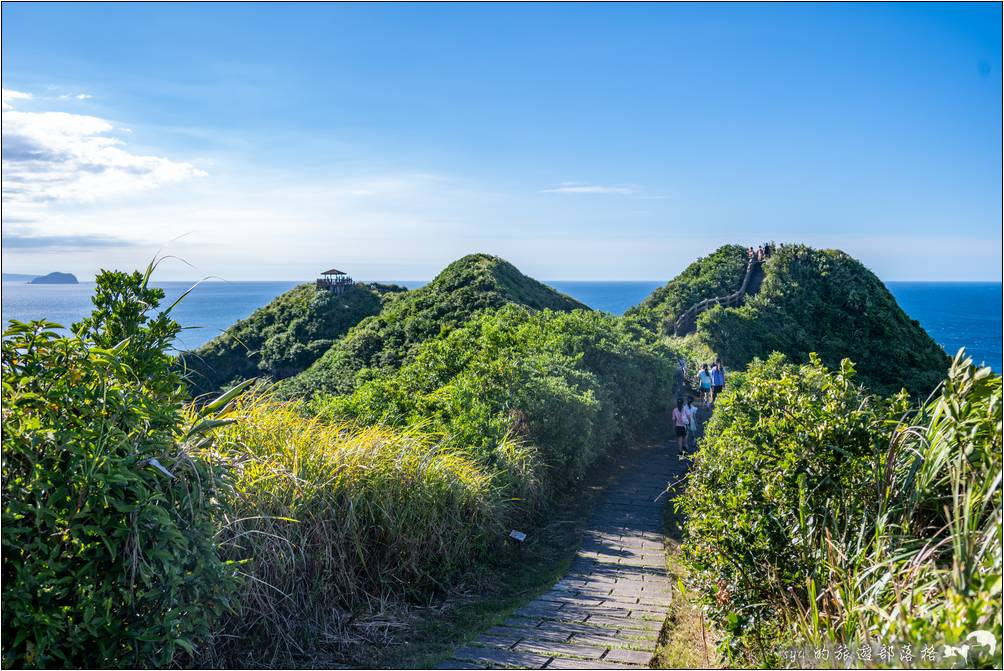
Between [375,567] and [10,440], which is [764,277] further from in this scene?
[10,440]

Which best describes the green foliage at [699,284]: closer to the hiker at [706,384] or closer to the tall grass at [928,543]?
the hiker at [706,384]

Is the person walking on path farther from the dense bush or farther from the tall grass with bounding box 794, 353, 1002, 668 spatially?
the tall grass with bounding box 794, 353, 1002, 668

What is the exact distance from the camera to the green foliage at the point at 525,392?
8883 millimetres

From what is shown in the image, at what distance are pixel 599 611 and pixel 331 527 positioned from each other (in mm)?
1963

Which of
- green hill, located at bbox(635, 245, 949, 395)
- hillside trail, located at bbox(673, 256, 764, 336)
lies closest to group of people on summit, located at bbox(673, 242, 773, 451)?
green hill, located at bbox(635, 245, 949, 395)

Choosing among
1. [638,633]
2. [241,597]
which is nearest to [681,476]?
[638,633]

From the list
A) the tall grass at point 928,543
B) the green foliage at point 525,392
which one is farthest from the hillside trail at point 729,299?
the tall grass at point 928,543

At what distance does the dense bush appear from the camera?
9.62 feet

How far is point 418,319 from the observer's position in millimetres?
25938

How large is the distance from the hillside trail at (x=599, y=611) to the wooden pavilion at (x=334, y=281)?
3324 cm

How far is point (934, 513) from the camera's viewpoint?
381 centimetres

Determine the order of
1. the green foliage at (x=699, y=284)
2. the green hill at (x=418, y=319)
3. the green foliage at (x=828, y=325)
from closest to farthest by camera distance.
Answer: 1. the green hill at (x=418, y=319)
2. the green foliage at (x=828, y=325)
3. the green foliage at (x=699, y=284)

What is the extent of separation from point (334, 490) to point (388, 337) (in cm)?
2028

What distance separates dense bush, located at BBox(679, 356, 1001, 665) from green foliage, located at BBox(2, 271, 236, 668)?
2.71 m
